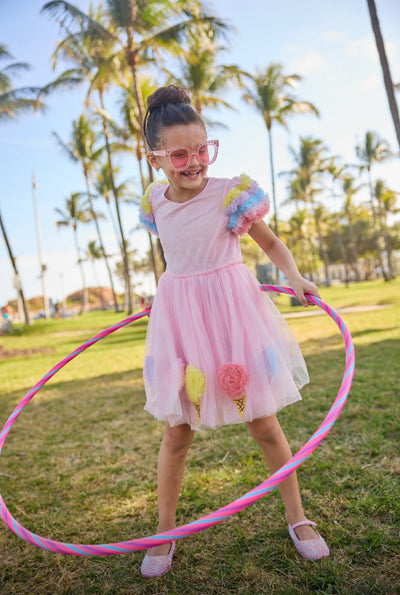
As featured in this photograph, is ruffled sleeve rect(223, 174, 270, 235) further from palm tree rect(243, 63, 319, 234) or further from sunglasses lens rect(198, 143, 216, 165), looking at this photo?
palm tree rect(243, 63, 319, 234)

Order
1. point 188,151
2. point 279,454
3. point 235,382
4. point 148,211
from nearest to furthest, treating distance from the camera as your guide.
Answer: point 235,382, point 188,151, point 279,454, point 148,211

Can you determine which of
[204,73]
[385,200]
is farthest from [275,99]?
[385,200]

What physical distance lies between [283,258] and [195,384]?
2.32 ft

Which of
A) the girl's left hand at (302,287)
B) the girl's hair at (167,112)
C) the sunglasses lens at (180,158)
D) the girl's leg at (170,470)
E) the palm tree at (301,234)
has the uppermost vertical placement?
the palm tree at (301,234)

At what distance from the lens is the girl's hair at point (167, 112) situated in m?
2.00

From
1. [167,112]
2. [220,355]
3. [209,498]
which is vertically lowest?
[209,498]

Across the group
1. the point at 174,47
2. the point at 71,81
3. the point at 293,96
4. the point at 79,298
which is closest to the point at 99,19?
the point at 71,81

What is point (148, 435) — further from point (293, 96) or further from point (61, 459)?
point (293, 96)

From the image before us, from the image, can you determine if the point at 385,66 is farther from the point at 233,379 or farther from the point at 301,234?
the point at 301,234

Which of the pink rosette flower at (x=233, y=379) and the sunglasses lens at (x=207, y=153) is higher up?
the sunglasses lens at (x=207, y=153)

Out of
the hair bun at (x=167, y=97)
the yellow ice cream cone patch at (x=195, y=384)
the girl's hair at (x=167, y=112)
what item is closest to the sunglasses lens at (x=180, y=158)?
the girl's hair at (x=167, y=112)

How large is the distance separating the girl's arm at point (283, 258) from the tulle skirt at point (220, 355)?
0.15m

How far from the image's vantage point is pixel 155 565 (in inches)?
80.3

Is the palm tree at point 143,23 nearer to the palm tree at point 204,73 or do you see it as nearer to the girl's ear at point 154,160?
the palm tree at point 204,73
